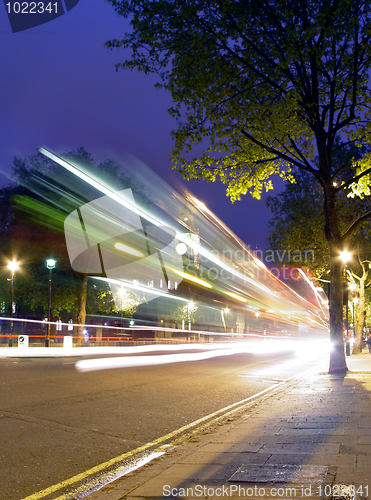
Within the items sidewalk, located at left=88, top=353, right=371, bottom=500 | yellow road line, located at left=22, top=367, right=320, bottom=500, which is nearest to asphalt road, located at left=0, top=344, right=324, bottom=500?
yellow road line, located at left=22, top=367, right=320, bottom=500

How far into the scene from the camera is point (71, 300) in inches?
1423

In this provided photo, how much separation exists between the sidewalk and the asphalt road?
2.89 ft

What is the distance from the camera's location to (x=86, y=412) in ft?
26.7

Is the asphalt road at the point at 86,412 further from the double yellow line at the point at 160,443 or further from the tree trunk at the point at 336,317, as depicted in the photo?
the tree trunk at the point at 336,317

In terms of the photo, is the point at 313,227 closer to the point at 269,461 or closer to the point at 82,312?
the point at 82,312

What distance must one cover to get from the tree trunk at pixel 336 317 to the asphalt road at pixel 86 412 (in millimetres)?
1750

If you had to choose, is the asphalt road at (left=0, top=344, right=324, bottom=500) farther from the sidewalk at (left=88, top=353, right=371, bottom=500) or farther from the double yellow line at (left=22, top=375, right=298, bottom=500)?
the sidewalk at (left=88, top=353, right=371, bottom=500)

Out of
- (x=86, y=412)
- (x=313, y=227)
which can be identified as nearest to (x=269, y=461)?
(x=86, y=412)

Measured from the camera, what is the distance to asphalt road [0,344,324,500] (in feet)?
16.8

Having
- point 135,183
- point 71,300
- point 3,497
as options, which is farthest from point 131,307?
point 3,497

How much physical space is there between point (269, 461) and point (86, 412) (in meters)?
4.40

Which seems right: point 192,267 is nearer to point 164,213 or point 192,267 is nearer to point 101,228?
point 164,213

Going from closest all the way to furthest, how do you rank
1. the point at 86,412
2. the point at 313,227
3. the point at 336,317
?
the point at 86,412 → the point at 336,317 → the point at 313,227

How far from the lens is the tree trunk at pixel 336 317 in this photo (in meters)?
13.8
